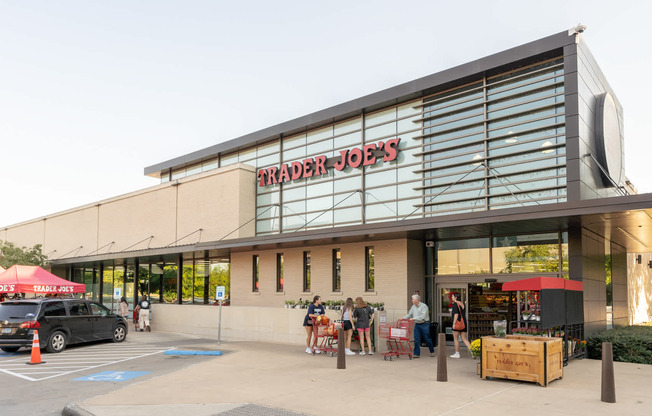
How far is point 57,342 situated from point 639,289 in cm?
2525

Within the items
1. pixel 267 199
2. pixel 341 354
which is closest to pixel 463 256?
pixel 341 354

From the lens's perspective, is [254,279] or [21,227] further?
[21,227]

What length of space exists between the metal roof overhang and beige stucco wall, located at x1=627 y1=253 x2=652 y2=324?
3843 mm

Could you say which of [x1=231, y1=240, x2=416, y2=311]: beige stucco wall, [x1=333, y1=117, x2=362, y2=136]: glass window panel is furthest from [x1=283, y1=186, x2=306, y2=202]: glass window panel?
[x1=333, y1=117, x2=362, y2=136]: glass window panel

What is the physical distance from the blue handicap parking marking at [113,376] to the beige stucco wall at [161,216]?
11550 millimetres

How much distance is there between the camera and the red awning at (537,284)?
1248cm

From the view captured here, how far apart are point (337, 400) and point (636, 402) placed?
4.92 metres

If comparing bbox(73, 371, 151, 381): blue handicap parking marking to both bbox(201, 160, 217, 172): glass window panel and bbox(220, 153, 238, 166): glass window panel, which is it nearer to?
bbox(220, 153, 238, 166): glass window panel

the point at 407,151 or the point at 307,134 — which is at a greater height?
the point at 307,134

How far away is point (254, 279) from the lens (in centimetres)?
2416

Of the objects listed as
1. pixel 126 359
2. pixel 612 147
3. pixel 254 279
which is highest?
pixel 612 147

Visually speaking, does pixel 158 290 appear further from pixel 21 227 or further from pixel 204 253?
pixel 21 227

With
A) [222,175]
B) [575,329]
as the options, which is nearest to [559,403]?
[575,329]

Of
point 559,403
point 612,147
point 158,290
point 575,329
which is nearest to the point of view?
point 559,403
